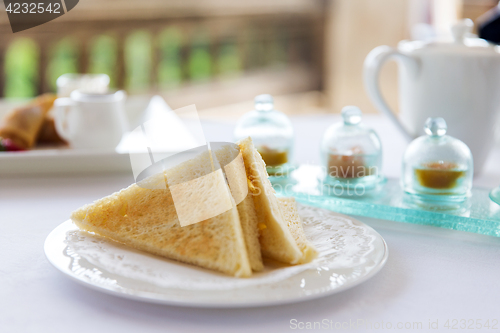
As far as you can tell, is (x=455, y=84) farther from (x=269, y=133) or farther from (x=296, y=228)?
(x=296, y=228)

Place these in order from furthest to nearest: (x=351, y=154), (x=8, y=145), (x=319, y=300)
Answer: (x=8, y=145), (x=351, y=154), (x=319, y=300)

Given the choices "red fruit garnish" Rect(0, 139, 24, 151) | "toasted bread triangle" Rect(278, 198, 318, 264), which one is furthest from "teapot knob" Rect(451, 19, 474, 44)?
"red fruit garnish" Rect(0, 139, 24, 151)

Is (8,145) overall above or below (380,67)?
below

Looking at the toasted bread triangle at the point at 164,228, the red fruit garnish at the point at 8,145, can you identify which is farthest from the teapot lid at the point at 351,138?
the red fruit garnish at the point at 8,145

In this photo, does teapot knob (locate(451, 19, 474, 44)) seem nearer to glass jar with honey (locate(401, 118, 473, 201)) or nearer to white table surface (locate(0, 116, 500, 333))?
glass jar with honey (locate(401, 118, 473, 201))

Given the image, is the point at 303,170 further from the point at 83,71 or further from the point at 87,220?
the point at 83,71

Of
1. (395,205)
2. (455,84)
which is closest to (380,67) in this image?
(455,84)

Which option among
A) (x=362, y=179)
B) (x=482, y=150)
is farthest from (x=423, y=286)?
(x=482, y=150)
